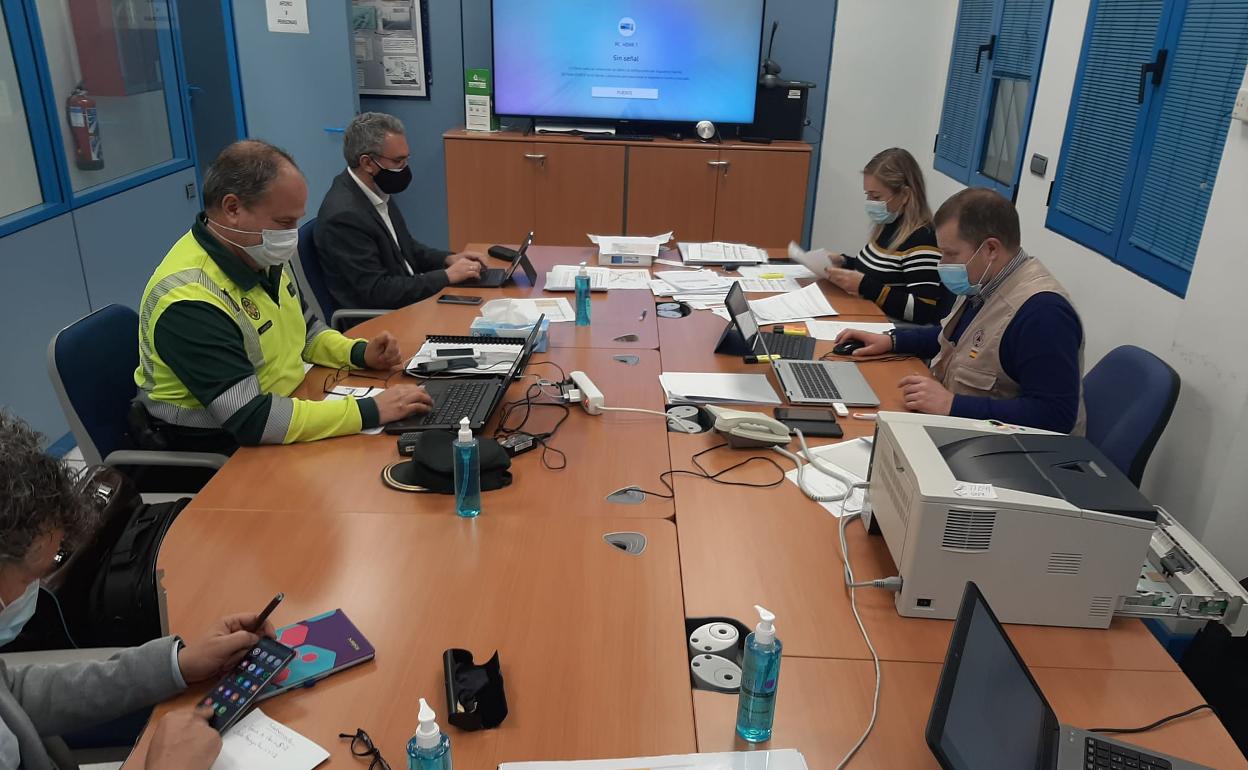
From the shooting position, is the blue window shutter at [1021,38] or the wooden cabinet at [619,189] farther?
the wooden cabinet at [619,189]

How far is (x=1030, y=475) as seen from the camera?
4.82 feet

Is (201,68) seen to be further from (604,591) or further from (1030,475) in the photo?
(1030,475)

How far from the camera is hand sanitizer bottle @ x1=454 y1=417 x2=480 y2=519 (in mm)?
1627

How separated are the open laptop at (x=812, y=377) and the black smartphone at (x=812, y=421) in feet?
0.27

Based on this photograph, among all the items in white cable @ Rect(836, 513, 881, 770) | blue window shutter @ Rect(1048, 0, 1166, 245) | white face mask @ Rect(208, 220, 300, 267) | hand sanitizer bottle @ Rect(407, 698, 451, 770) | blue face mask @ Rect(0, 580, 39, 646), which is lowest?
white cable @ Rect(836, 513, 881, 770)

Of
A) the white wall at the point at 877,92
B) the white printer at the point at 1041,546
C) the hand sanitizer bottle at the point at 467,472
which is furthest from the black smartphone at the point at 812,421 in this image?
the white wall at the point at 877,92

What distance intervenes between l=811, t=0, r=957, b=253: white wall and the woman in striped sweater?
5.80 ft

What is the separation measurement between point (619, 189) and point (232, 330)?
11.1ft

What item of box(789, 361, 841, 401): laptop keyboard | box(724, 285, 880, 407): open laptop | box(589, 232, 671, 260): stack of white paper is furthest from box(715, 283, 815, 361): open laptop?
box(589, 232, 671, 260): stack of white paper

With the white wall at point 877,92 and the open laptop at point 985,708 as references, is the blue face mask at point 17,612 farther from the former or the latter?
the white wall at point 877,92

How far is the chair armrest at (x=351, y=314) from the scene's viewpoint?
309 centimetres

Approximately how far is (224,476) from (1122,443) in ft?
7.02

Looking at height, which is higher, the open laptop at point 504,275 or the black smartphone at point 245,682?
the open laptop at point 504,275

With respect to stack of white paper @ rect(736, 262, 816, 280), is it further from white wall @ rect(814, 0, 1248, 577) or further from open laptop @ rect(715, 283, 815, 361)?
white wall @ rect(814, 0, 1248, 577)
